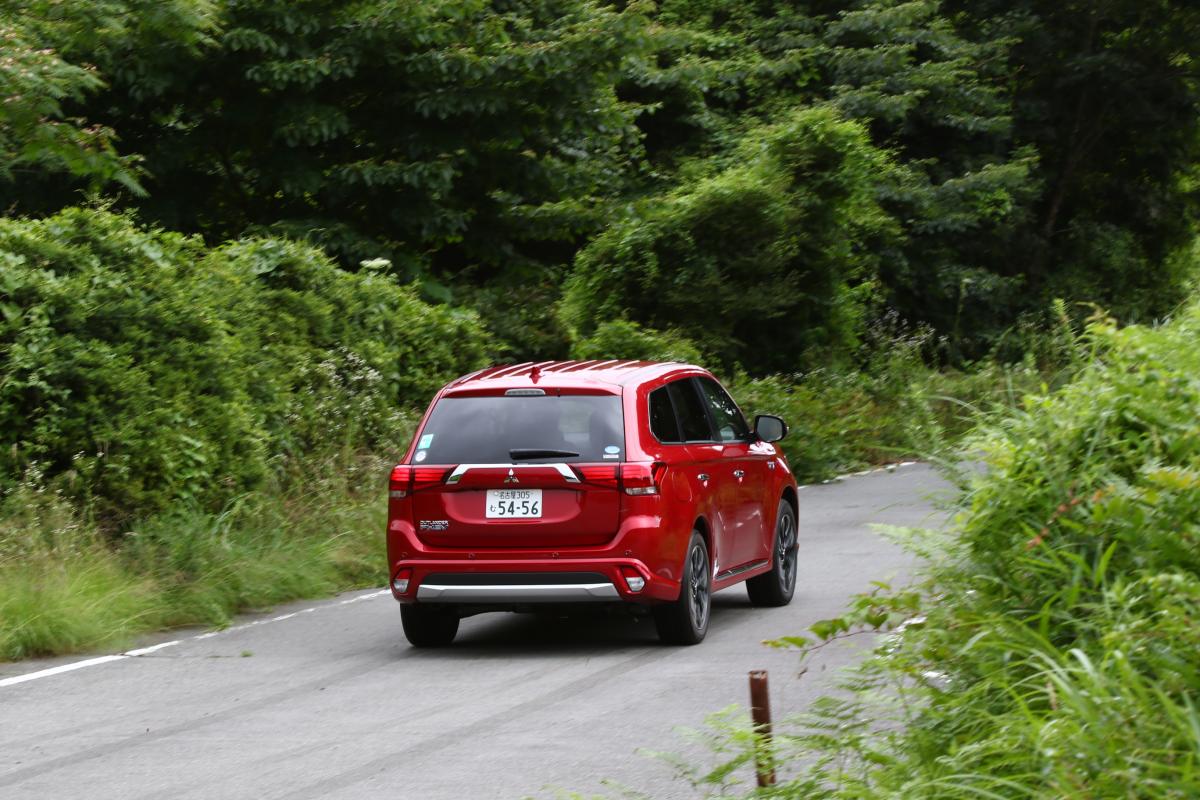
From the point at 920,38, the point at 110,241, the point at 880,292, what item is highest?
the point at 920,38

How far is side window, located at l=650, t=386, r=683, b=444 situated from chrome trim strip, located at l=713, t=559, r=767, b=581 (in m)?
0.95

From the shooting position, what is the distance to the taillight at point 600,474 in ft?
35.7

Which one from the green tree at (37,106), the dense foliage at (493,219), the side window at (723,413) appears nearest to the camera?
the side window at (723,413)

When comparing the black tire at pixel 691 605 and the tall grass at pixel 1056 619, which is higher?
the tall grass at pixel 1056 619

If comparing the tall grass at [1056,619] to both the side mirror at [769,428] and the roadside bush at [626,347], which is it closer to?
the side mirror at [769,428]

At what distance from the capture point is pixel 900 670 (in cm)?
576

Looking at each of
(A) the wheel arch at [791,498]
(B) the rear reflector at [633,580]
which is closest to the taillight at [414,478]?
(B) the rear reflector at [633,580]

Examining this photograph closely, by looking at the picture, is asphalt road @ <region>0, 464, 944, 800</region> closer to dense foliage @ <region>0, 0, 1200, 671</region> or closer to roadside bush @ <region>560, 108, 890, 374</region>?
dense foliage @ <region>0, 0, 1200, 671</region>

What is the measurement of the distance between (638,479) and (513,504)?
30.0 inches

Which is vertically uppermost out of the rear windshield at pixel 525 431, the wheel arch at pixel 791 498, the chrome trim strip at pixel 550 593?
the rear windshield at pixel 525 431

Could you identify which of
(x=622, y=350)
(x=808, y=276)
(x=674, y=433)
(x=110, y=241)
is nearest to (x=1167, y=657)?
(x=674, y=433)

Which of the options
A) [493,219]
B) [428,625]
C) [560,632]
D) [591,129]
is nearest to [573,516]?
[428,625]

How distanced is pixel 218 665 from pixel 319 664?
25.1 inches

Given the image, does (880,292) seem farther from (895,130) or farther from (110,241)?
(110,241)
